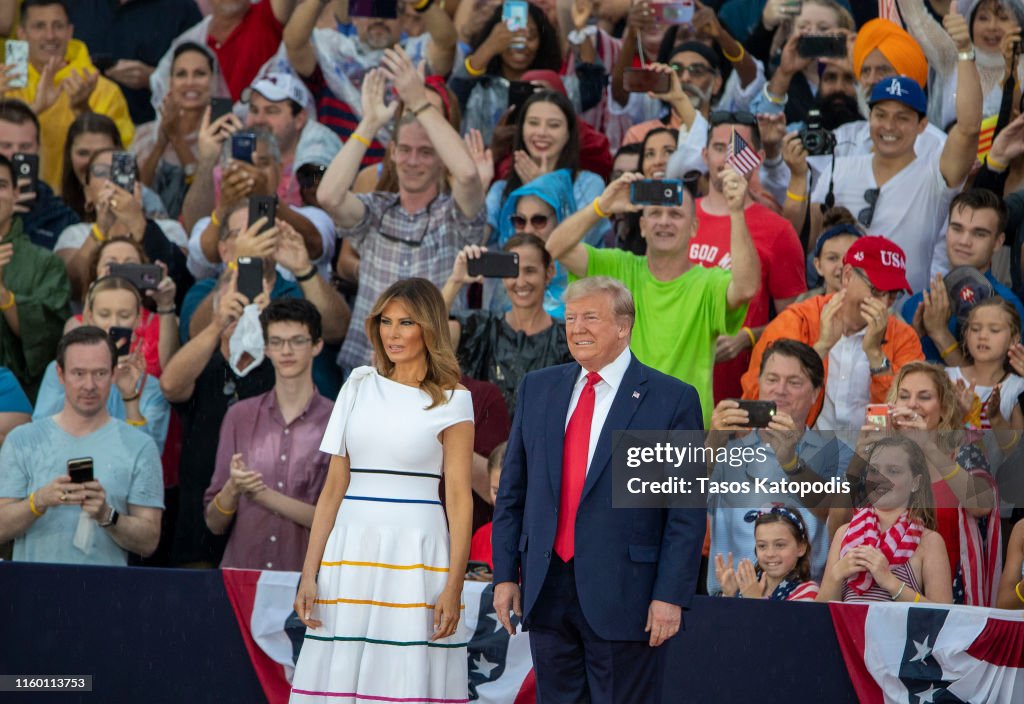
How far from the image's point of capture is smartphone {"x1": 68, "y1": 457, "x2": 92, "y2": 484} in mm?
6797

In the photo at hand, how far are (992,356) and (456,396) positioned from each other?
3.18 metres

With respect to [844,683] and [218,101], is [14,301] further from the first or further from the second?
[844,683]

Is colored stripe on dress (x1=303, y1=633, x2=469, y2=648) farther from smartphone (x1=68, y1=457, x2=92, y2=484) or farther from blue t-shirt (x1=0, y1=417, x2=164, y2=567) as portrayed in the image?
blue t-shirt (x1=0, y1=417, x2=164, y2=567)

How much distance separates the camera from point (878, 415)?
6484 mm

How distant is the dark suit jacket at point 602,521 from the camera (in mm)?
4715

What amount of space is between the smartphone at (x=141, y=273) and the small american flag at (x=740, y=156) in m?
3.05

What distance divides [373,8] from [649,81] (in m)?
2.16

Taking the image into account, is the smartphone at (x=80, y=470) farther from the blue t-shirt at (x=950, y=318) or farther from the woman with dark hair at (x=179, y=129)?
the blue t-shirt at (x=950, y=318)

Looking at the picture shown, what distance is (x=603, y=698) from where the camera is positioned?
4.72 m

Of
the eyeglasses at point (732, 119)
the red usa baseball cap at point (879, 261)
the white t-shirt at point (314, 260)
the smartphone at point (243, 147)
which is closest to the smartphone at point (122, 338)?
the white t-shirt at point (314, 260)

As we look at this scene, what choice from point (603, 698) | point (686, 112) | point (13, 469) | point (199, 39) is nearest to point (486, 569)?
point (603, 698)

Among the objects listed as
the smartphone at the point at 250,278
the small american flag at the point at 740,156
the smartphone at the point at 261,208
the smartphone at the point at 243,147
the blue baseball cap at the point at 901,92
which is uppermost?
the blue baseball cap at the point at 901,92

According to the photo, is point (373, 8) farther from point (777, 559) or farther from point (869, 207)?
point (777, 559)

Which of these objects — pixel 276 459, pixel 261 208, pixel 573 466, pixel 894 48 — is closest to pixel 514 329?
pixel 276 459
